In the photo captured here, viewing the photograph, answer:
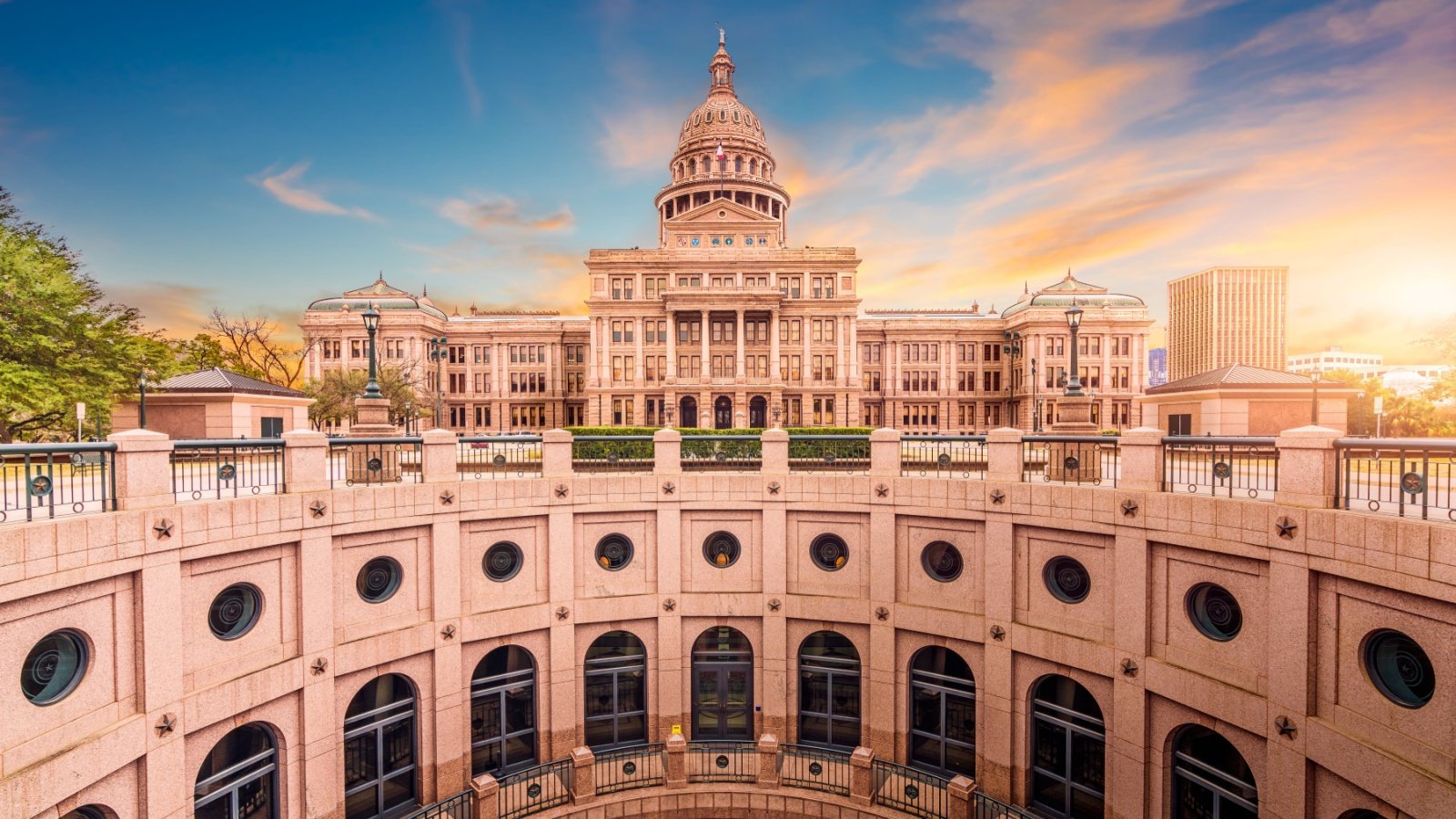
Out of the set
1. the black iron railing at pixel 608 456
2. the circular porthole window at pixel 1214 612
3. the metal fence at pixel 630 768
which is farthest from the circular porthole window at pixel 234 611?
the circular porthole window at pixel 1214 612

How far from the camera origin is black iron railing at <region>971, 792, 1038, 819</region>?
13.2 meters

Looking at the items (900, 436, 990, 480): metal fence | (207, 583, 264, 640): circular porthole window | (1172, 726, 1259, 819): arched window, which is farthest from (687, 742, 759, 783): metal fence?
(207, 583, 264, 640): circular porthole window

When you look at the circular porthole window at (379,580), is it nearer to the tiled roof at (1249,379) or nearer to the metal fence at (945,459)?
the metal fence at (945,459)

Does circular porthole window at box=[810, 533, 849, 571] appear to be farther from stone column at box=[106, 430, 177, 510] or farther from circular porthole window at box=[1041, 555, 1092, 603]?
stone column at box=[106, 430, 177, 510]

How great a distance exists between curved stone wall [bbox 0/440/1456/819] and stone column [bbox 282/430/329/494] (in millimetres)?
282

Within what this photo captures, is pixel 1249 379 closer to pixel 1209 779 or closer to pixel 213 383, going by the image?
pixel 1209 779

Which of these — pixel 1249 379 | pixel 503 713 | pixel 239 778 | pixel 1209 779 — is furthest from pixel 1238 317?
pixel 239 778

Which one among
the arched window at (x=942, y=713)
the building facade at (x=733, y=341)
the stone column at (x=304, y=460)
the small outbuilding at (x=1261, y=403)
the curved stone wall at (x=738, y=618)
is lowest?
the arched window at (x=942, y=713)

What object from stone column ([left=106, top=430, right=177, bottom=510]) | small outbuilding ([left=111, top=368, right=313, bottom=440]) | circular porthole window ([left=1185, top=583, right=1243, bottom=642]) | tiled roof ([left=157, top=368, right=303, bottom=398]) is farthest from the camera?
tiled roof ([left=157, top=368, right=303, bottom=398])

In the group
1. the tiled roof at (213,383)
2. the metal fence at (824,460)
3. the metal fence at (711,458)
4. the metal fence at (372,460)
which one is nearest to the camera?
the metal fence at (372,460)

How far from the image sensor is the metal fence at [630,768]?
48.1 ft

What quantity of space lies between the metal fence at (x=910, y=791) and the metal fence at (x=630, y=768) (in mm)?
5200

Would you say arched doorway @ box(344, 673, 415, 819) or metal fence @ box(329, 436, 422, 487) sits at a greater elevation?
metal fence @ box(329, 436, 422, 487)

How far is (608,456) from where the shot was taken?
1859 cm
